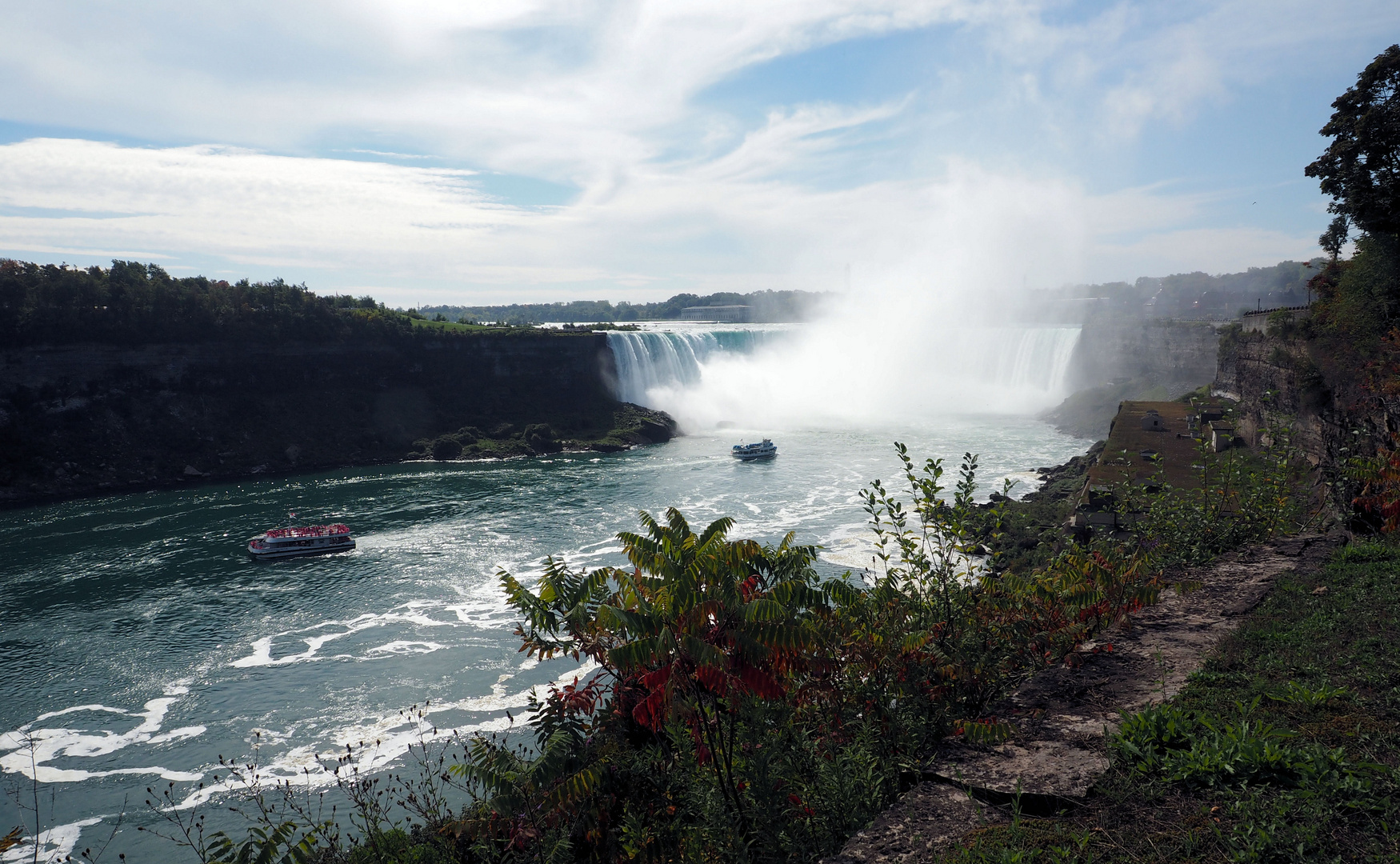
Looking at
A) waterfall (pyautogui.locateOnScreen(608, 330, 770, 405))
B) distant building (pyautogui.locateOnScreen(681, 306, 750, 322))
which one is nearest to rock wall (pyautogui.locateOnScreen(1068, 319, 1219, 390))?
waterfall (pyautogui.locateOnScreen(608, 330, 770, 405))

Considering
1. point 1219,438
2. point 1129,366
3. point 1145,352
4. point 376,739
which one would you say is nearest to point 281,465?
point 376,739

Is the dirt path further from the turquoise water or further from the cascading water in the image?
the cascading water

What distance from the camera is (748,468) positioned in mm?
44062

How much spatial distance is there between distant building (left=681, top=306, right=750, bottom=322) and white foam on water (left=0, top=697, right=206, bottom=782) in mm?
128210

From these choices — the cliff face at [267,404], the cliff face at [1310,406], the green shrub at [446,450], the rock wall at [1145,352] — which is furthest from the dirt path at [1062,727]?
the rock wall at [1145,352]

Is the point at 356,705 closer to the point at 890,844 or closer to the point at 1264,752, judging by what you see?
the point at 890,844

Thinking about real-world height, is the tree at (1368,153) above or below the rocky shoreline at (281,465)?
above

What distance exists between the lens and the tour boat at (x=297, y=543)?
95.6 feet

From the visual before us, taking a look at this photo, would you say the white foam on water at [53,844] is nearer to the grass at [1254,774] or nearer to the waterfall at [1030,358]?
the grass at [1254,774]

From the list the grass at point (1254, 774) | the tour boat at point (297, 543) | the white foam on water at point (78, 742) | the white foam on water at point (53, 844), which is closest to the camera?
the grass at point (1254, 774)

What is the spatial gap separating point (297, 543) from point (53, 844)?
1783 centimetres

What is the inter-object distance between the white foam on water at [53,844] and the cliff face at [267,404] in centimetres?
3554

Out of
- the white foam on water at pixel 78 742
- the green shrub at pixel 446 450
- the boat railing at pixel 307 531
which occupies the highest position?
the green shrub at pixel 446 450

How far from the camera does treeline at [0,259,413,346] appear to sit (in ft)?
152
